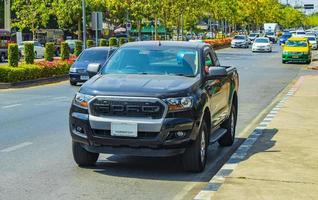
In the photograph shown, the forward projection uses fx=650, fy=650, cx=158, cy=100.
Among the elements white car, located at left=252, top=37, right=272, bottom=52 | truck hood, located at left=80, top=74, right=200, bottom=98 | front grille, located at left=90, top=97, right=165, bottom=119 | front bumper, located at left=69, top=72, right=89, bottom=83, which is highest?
truck hood, located at left=80, top=74, right=200, bottom=98

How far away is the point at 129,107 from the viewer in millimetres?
8078

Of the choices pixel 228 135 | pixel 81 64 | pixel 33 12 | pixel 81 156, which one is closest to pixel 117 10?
pixel 33 12

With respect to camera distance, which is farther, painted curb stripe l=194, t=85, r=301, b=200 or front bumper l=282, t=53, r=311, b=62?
front bumper l=282, t=53, r=311, b=62

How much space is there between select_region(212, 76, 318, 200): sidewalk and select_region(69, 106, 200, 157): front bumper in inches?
27.3

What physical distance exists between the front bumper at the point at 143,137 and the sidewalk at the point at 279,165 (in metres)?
0.69

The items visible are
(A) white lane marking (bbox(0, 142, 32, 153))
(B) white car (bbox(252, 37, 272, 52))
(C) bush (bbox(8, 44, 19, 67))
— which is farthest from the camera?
(B) white car (bbox(252, 37, 272, 52))

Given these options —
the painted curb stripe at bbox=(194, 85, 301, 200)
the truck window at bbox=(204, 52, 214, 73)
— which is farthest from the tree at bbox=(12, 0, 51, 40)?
the truck window at bbox=(204, 52, 214, 73)

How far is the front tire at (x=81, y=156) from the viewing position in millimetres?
8812

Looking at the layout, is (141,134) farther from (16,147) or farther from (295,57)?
(295,57)

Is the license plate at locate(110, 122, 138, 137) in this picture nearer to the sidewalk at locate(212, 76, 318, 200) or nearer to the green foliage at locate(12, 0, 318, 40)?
the sidewalk at locate(212, 76, 318, 200)

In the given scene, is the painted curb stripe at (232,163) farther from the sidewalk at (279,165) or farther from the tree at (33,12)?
the tree at (33,12)

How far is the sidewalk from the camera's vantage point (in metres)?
7.34

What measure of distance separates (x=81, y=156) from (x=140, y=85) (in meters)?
1.37

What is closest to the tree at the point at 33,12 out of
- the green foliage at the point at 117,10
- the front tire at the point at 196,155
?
the green foliage at the point at 117,10
